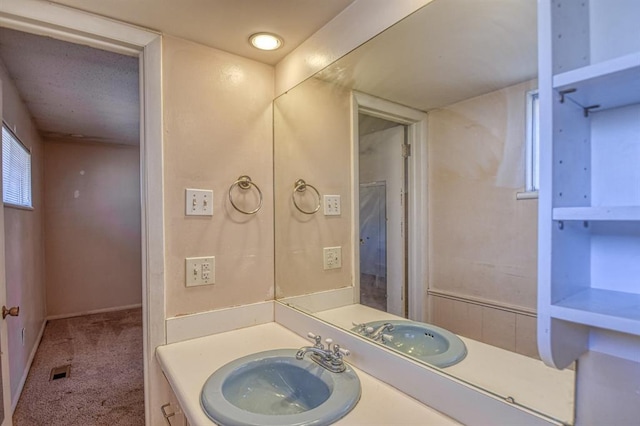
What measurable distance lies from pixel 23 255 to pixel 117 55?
195 cm

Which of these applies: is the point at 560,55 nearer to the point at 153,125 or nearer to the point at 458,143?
the point at 458,143

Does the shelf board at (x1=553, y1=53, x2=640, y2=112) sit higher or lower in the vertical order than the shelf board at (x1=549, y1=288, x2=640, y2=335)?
higher

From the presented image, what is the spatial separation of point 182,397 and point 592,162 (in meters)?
1.16

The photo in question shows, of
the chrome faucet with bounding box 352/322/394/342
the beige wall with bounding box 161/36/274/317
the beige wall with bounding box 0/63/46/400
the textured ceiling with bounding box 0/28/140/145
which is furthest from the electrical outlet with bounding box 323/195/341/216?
the beige wall with bounding box 0/63/46/400

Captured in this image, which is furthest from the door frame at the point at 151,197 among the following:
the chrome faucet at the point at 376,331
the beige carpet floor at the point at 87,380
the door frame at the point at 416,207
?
the beige carpet floor at the point at 87,380

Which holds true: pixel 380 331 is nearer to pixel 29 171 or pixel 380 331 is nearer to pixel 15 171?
pixel 15 171

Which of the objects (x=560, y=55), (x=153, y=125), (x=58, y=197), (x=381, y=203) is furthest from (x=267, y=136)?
(x=58, y=197)

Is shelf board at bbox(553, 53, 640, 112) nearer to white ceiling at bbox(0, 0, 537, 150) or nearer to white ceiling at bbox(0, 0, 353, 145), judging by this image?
white ceiling at bbox(0, 0, 537, 150)

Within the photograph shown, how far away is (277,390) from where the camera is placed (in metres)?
1.16

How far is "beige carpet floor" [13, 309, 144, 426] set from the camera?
206 cm

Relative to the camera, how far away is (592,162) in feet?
2.07

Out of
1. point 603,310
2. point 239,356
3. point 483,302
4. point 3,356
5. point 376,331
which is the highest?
point 603,310

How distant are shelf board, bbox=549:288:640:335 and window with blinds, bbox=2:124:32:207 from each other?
2.60m

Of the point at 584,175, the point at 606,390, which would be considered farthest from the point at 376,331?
the point at 584,175
